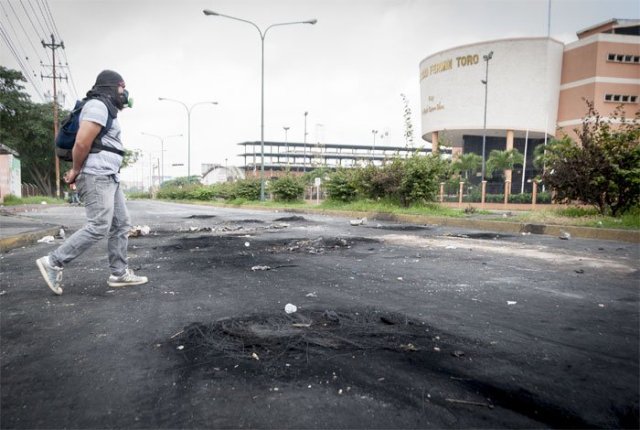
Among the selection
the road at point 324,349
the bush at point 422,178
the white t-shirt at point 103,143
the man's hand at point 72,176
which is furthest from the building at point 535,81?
the man's hand at point 72,176

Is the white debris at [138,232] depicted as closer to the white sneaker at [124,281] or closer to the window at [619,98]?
the white sneaker at [124,281]

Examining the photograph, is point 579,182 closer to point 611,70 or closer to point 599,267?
point 599,267

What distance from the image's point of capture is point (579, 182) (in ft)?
30.0

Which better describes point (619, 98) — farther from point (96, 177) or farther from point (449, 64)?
point (96, 177)

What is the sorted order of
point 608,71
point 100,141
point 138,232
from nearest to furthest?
1. point 100,141
2. point 138,232
3. point 608,71

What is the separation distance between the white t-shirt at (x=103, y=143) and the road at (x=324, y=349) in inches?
40.6

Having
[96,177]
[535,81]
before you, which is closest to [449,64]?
[535,81]

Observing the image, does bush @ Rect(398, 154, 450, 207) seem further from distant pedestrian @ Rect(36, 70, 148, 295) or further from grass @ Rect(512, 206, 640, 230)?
distant pedestrian @ Rect(36, 70, 148, 295)

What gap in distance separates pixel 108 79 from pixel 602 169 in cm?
947

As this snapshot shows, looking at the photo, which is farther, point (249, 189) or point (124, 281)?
point (249, 189)

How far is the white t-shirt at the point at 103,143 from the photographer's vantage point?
332 centimetres

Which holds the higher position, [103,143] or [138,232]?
[103,143]

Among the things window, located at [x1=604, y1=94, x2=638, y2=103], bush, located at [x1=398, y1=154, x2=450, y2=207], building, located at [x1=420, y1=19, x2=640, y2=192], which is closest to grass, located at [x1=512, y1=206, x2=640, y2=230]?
bush, located at [x1=398, y1=154, x2=450, y2=207]

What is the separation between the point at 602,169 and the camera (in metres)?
8.75
